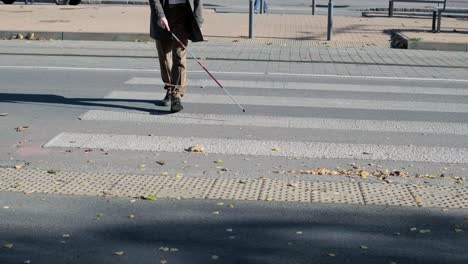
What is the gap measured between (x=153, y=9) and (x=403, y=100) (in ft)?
12.1

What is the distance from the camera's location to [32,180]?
7008 mm

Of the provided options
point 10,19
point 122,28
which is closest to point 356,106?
point 122,28

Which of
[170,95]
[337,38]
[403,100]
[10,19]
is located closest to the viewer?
[170,95]

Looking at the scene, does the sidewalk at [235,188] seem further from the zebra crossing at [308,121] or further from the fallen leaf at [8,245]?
the fallen leaf at [8,245]

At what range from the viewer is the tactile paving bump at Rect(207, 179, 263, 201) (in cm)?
660

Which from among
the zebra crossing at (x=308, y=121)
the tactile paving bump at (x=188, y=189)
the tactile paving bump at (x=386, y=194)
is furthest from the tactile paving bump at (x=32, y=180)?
the tactile paving bump at (x=386, y=194)

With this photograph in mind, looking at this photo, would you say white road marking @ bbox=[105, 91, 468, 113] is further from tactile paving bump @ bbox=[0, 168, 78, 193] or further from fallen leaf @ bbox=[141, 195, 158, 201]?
fallen leaf @ bbox=[141, 195, 158, 201]

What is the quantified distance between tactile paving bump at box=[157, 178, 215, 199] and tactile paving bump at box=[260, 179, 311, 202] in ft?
1.51

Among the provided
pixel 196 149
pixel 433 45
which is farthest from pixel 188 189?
pixel 433 45

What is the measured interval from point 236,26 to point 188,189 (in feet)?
49.5

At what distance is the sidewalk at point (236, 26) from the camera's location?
59.3ft

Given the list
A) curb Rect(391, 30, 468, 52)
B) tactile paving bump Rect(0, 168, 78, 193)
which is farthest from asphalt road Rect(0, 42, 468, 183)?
curb Rect(391, 30, 468, 52)

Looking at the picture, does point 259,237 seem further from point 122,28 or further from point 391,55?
point 122,28

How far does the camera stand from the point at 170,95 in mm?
10164
